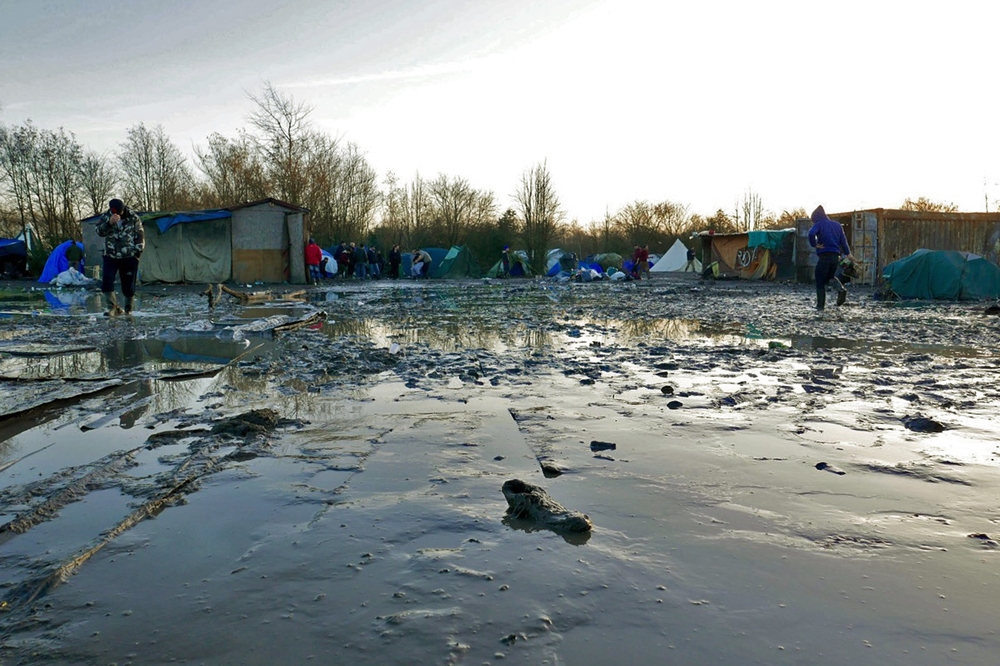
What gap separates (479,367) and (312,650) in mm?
4274

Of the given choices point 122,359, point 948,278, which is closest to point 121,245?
point 122,359

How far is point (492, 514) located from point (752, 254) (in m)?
28.3

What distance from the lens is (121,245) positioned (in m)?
10.6

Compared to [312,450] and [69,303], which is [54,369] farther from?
[69,303]

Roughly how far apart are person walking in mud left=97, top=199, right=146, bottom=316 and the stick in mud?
385 inches

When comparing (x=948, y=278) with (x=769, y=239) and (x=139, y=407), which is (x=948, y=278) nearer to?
(x=769, y=239)

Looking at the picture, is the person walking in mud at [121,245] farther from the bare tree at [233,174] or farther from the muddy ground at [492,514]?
the bare tree at [233,174]

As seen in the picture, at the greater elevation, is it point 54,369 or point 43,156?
point 43,156

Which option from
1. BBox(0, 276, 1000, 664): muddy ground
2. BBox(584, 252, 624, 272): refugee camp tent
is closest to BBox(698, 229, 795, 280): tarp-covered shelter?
BBox(584, 252, 624, 272): refugee camp tent

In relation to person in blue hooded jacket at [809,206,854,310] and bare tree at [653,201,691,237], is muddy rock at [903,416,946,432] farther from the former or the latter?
bare tree at [653,201,691,237]

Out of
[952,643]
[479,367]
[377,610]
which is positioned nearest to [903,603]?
[952,643]

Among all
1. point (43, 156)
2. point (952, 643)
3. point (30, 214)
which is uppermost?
point (43, 156)

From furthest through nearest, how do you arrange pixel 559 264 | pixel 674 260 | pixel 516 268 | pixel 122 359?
pixel 674 260 → pixel 559 264 → pixel 516 268 → pixel 122 359

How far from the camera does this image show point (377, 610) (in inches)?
74.0
